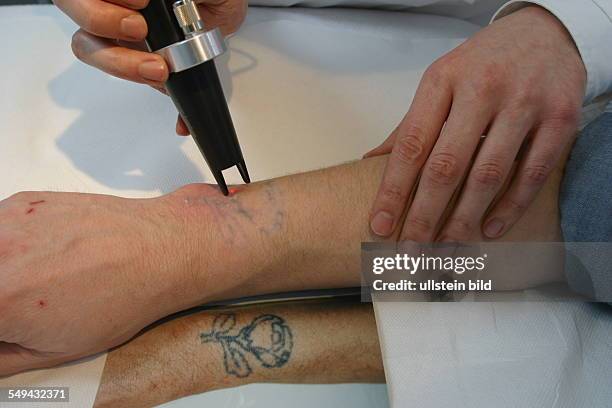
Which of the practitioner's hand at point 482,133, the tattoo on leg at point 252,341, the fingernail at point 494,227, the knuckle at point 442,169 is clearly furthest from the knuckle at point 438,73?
the tattoo on leg at point 252,341

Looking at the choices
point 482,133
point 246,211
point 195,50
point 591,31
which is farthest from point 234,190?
point 591,31

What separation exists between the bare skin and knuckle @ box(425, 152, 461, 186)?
126mm

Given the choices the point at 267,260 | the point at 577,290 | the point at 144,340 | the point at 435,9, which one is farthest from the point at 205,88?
the point at 435,9

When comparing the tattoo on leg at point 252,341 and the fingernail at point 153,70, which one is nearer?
the fingernail at point 153,70

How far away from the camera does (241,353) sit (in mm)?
787

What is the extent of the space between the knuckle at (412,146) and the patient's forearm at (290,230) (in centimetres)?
9

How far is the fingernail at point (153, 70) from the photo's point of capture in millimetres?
627

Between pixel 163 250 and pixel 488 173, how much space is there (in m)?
0.48

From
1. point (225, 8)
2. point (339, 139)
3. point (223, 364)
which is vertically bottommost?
point (223, 364)

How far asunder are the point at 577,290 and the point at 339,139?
1.54ft

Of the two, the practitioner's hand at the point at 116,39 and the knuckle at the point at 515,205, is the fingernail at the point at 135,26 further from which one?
the knuckle at the point at 515,205

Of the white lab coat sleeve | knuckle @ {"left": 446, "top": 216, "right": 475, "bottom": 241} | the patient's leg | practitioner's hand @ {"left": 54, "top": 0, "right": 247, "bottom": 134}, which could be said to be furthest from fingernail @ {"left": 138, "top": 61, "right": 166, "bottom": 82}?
the white lab coat sleeve

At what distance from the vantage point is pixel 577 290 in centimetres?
77

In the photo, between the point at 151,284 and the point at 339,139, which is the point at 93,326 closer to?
the point at 151,284
